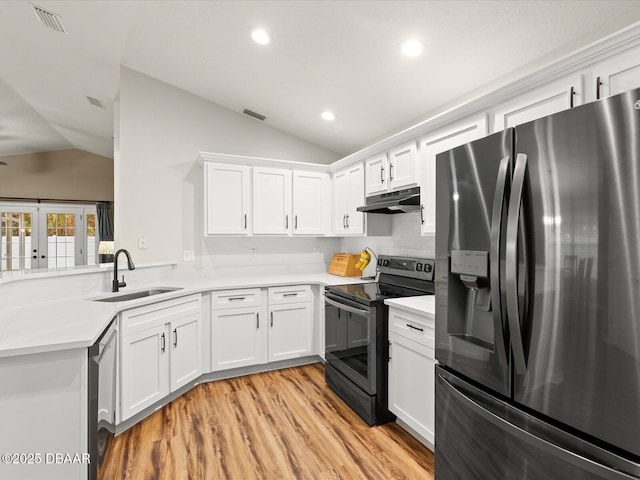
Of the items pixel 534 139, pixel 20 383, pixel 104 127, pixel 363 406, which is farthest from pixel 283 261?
pixel 104 127

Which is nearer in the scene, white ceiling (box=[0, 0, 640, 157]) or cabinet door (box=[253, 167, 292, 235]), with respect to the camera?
white ceiling (box=[0, 0, 640, 157])

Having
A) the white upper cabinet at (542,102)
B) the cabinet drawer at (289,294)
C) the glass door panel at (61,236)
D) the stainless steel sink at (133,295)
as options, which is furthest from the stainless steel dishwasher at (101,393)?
the glass door panel at (61,236)

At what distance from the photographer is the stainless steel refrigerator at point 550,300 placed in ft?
2.77

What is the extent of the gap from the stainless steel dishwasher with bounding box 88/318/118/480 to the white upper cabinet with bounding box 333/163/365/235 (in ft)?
7.45

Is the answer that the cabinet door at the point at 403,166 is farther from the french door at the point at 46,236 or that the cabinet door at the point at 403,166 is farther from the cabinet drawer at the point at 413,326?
the french door at the point at 46,236

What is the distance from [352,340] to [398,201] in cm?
115

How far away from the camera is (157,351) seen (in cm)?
251

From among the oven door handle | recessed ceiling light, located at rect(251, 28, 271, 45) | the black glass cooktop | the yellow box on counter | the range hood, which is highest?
recessed ceiling light, located at rect(251, 28, 271, 45)

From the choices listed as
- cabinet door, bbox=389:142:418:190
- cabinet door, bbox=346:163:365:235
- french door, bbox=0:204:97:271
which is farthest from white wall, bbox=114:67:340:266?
french door, bbox=0:204:97:271

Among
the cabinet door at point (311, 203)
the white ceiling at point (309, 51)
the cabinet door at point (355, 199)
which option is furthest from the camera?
the cabinet door at point (311, 203)

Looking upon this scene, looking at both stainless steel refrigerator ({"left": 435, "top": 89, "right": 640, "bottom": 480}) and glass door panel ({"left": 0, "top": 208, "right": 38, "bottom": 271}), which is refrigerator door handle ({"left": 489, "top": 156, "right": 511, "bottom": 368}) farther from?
glass door panel ({"left": 0, "top": 208, "right": 38, "bottom": 271})

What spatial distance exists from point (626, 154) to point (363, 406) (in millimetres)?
2183

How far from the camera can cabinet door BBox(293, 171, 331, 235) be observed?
148 inches

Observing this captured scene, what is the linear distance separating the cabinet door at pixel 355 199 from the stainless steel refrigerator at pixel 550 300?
2010 millimetres
